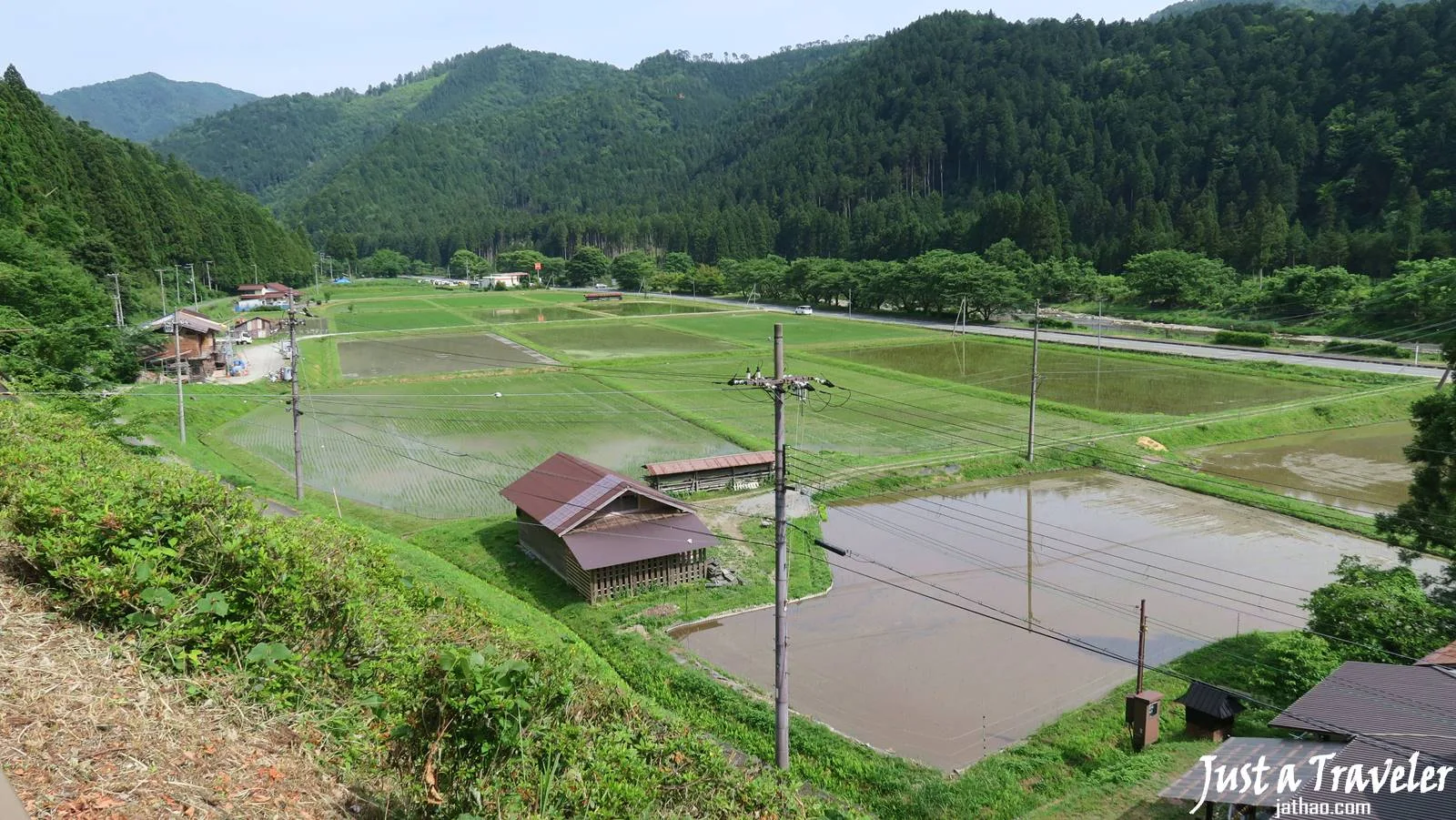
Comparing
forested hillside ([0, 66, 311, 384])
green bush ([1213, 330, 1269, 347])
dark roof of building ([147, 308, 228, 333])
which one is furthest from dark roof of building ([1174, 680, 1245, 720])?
green bush ([1213, 330, 1269, 347])

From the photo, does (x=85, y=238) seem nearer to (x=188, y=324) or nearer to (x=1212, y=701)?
(x=188, y=324)

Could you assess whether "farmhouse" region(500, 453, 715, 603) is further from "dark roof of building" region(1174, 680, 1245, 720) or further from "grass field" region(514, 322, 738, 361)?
"grass field" region(514, 322, 738, 361)

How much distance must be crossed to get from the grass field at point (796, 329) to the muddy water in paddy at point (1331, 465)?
2788cm

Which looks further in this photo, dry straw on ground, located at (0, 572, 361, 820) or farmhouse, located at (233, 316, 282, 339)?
farmhouse, located at (233, 316, 282, 339)

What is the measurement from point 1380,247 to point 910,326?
35495 millimetres

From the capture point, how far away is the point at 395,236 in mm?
166750

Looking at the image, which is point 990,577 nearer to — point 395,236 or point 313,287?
point 313,287

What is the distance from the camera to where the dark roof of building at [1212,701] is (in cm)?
1220

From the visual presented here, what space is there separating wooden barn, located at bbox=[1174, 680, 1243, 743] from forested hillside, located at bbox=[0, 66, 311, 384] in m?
28.6

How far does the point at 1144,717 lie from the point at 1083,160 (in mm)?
111526

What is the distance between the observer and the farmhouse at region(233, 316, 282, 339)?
56.2m

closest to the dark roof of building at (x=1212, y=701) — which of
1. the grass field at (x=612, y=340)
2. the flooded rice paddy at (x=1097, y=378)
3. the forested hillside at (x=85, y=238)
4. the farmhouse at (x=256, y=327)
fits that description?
the flooded rice paddy at (x=1097, y=378)

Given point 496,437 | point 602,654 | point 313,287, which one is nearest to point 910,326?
point 496,437

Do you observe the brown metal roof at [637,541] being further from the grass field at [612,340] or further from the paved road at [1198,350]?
the paved road at [1198,350]
